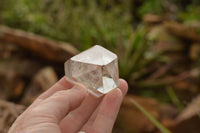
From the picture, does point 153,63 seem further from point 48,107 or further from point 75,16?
point 48,107

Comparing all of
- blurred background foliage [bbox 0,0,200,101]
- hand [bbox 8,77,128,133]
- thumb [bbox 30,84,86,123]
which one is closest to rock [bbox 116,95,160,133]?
blurred background foliage [bbox 0,0,200,101]

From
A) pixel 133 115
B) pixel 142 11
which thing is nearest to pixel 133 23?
pixel 142 11

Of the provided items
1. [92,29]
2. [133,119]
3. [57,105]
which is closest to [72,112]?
[57,105]

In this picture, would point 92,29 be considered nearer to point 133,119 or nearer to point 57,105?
point 133,119

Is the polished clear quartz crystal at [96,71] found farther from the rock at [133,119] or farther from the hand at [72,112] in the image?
the rock at [133,119]

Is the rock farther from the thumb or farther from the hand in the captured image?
the thumb

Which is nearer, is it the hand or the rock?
the hand
